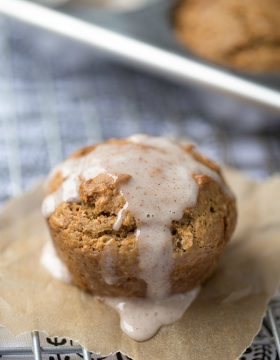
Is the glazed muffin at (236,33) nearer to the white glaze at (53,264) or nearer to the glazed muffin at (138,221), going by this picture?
the glazed muffin at (138,221)

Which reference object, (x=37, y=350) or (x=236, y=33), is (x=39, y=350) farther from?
(x=236, y=33)

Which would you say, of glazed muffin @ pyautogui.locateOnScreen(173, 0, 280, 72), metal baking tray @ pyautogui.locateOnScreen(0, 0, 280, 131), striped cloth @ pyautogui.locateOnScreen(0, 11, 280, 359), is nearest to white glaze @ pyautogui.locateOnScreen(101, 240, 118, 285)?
striped cloth @ pyautogui.locateOnScreen(0, 11, 280, 359)

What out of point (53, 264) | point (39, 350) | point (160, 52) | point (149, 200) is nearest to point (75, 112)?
point (160, 52)


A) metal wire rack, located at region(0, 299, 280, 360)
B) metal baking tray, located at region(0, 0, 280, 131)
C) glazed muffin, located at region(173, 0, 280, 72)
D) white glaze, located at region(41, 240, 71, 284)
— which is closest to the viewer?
metal wire rack, located at region(0, 299, 280, 360)

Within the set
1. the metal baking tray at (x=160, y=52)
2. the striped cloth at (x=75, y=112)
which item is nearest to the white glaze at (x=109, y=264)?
the striped cloth at (x=75, y=112)

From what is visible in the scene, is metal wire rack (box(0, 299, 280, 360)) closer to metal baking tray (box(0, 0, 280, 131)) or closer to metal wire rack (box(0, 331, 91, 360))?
metal wire rack (box(0, 331, 91, 360))

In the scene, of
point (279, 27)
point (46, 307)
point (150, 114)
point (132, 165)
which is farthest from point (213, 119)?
point (46, 307)
